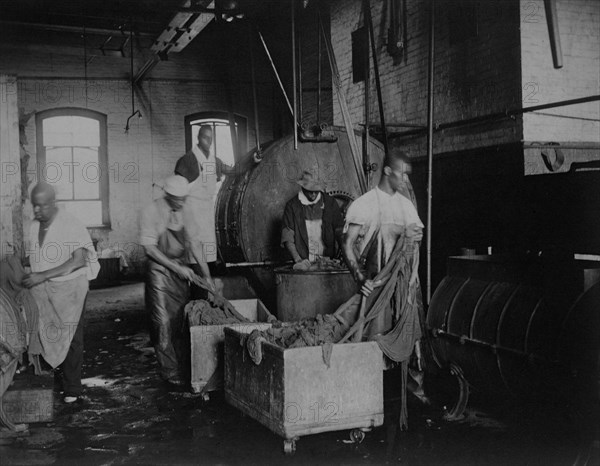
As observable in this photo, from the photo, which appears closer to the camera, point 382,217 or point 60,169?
point 382,217

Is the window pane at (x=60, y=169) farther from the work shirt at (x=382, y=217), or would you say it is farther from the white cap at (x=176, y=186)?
the work shirt at (x=382, y=217)

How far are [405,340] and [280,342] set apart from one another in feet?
3.10

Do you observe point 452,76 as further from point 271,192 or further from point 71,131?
point 71,131

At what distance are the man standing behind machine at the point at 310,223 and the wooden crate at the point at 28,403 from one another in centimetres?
314

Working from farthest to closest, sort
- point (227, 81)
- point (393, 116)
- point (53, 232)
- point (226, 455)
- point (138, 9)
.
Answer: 1. point (227, 81)
2. point (138, 9)
3. point (393, 116)
4. point (53, 232)
5. point (226, 455)

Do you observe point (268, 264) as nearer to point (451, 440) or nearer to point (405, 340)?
point (405, 340)

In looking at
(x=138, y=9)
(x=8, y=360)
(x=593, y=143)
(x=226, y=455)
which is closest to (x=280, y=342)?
(x=226, y=455)

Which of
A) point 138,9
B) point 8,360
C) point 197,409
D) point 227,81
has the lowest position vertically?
point 197,409

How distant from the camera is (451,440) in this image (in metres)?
4.44

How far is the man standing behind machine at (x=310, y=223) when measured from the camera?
724cm

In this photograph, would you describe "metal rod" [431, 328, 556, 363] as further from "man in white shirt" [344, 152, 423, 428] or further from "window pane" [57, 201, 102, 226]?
"window pane" [57, 201, 102, 226]

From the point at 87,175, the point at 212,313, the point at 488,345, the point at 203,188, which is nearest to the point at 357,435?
the point at 488,345

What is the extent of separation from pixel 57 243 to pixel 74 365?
1.08 metres

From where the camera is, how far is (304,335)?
4.34 m
